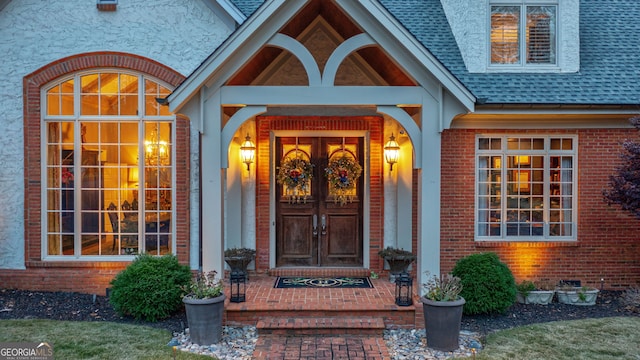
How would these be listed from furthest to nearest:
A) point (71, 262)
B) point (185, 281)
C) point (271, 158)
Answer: point (271, 158) < point (71, 262) < point (185, 281)

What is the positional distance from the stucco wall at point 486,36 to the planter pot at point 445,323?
5178mm

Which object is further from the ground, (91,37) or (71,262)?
(91,37)

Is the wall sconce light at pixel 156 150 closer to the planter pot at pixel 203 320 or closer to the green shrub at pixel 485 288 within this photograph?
the planter pot at pixel 203 320

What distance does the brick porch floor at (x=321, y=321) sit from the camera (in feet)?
19.6

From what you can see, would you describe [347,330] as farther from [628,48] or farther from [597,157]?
[628,48]

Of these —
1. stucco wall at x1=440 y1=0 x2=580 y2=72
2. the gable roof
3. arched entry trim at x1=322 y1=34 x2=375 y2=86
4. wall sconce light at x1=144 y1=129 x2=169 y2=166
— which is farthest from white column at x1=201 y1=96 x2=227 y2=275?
stucco wall at x1=440 y1=0 x2=580 y2=72

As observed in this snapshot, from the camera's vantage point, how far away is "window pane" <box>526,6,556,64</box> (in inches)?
367

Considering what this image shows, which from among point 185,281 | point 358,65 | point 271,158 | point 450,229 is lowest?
point 185,281

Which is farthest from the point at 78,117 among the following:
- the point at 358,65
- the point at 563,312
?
the point at 563,312

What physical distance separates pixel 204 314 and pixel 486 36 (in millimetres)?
7534

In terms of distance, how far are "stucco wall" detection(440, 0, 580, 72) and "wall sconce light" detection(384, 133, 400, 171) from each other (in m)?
2.19

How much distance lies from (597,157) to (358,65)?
16.2 ft

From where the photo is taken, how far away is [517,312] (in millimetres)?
7672

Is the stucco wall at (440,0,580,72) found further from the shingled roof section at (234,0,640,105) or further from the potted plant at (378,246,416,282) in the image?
the potted plant at (378,246,416,282)
